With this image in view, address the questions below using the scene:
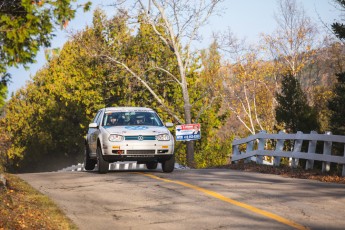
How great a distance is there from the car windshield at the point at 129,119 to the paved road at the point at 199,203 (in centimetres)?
325

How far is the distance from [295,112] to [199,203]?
769 inches

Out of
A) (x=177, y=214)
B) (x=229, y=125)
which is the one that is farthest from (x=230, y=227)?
(x=229, y=125)

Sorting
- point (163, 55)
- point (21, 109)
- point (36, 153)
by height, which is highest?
point (163, 55)

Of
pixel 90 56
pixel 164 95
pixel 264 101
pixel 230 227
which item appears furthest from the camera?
pixel 264 101

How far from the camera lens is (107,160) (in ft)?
55.3

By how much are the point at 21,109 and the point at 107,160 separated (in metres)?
43.9

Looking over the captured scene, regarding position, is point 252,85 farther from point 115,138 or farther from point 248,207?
point 248,207

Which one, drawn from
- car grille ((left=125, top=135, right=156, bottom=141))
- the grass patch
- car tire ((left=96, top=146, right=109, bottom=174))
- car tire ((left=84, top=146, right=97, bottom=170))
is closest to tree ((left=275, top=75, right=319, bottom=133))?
car tire ((left=84, top=146, right=97, bottom=170))

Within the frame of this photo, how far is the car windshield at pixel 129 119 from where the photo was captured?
17.6 metres

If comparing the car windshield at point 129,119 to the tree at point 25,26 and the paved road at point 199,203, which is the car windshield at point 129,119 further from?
the tree at point 25,26

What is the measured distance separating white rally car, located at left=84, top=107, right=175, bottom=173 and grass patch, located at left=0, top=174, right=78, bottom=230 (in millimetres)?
4719

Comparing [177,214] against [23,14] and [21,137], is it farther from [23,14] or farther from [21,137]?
[21,137]

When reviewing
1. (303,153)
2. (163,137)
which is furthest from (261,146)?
(163,137)

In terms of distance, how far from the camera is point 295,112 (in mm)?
28828
